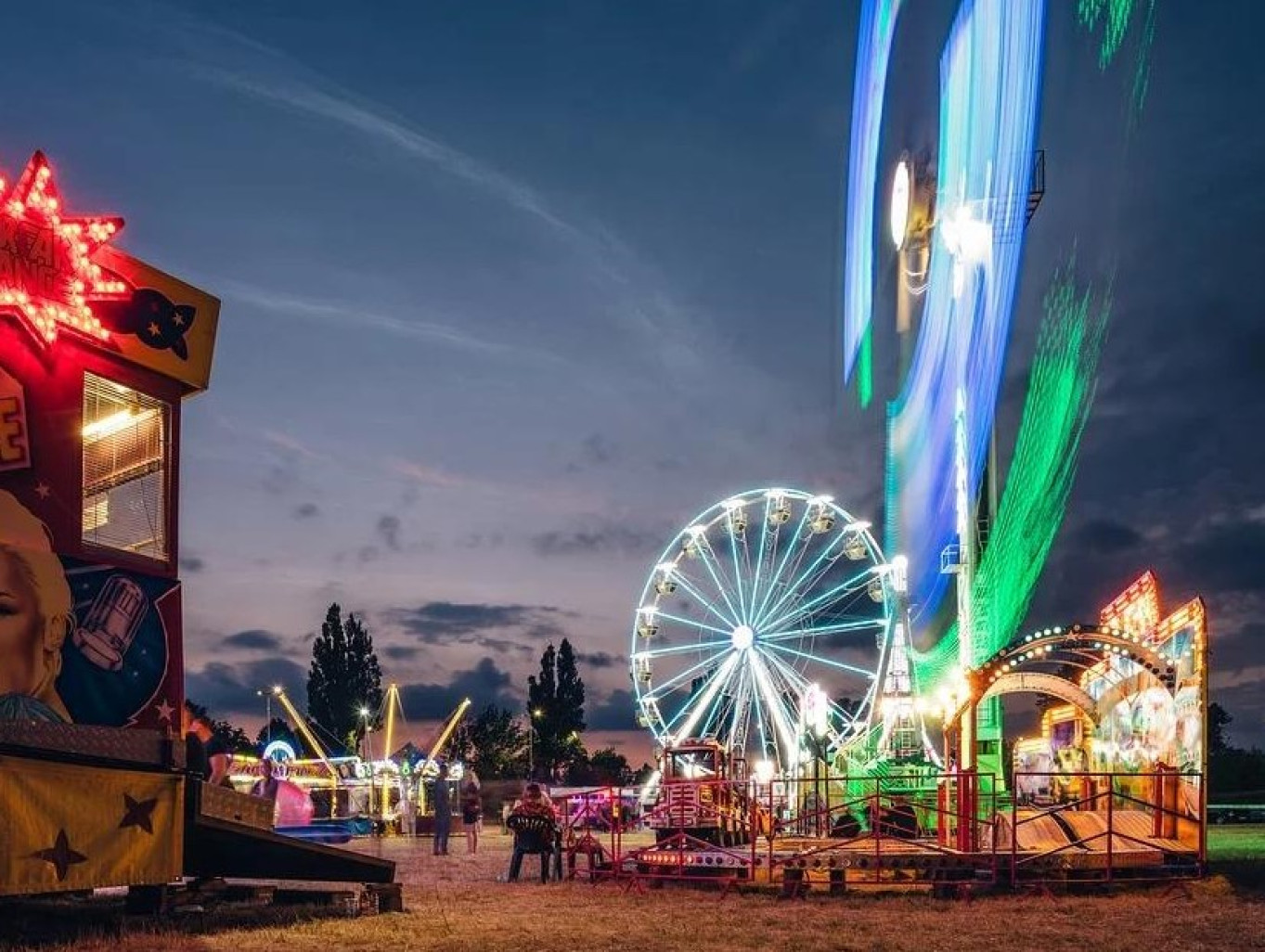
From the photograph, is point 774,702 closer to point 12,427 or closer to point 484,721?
point 12,427

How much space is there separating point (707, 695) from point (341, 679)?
189 feet

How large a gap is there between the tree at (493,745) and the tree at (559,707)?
279 centimetres

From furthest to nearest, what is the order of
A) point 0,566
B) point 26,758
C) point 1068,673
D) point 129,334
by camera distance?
point 1068,673
point 129,334
point 0,566
point 26,758

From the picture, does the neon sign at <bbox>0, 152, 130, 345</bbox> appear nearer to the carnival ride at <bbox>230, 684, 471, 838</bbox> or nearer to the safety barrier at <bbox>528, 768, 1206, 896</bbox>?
the safety barrier at <bbox>528, 768, 1206, 896</bbox>

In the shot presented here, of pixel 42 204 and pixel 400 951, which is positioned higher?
pixel 42 204

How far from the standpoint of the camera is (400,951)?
37.4 ft

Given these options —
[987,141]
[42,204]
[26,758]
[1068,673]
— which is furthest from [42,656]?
[987,141]

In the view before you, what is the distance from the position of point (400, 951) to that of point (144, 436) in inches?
276

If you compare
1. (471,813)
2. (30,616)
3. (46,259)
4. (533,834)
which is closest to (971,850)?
(533,834)

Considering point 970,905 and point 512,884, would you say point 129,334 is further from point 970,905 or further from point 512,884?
point 970,905

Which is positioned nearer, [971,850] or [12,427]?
[12,427]

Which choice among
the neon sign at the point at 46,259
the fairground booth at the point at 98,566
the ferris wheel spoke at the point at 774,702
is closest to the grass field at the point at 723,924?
the fairground booth at the point at 98,566

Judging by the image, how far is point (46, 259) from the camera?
13.9 metres

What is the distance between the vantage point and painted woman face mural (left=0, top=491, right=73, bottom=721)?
13.0m
